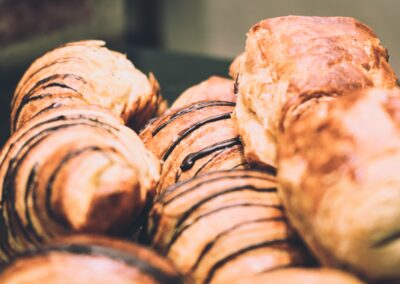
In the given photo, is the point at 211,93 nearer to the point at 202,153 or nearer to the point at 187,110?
the point at 187,110

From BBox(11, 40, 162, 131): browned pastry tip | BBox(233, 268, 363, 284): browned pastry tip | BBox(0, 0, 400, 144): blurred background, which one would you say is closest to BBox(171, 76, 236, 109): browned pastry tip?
BBox(11, 40, 162, 131): browned pastry tip

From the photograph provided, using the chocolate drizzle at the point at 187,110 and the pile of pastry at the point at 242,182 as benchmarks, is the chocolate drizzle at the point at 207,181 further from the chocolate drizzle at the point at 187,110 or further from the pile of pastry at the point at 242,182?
the chocolate drizzle at the point at 187,110

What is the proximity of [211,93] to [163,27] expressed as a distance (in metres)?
2.44

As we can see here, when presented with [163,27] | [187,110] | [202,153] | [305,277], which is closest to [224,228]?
[305,277]

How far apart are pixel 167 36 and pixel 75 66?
8.28ft

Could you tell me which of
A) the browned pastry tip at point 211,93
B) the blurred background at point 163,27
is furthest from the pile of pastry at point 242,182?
the blurred background at point 163,27

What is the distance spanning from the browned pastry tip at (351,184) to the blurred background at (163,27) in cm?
103

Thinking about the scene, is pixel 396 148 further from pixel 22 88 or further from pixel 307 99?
pixel 22 88

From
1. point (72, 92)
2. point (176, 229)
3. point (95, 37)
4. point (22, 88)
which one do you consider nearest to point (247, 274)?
point (176, 229)

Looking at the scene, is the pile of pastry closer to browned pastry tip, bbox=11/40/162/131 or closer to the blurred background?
browned pastry tip, bbox=11/40/162/131

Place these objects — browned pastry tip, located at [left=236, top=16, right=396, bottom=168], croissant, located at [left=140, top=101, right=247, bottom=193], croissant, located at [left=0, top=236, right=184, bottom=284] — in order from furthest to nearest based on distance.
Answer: croissant, located at [left=140, top=101, right=247, bottom=193], browned pastry tip, located at [left=236, top=16, right=396, bottom=168], croissant, located at [left=0, top=236, right=184, bottom=284]

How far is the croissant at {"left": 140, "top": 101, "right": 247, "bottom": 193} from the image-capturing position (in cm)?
106

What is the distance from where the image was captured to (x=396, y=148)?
69 centimetres

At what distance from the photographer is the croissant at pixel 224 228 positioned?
78 centimetres
